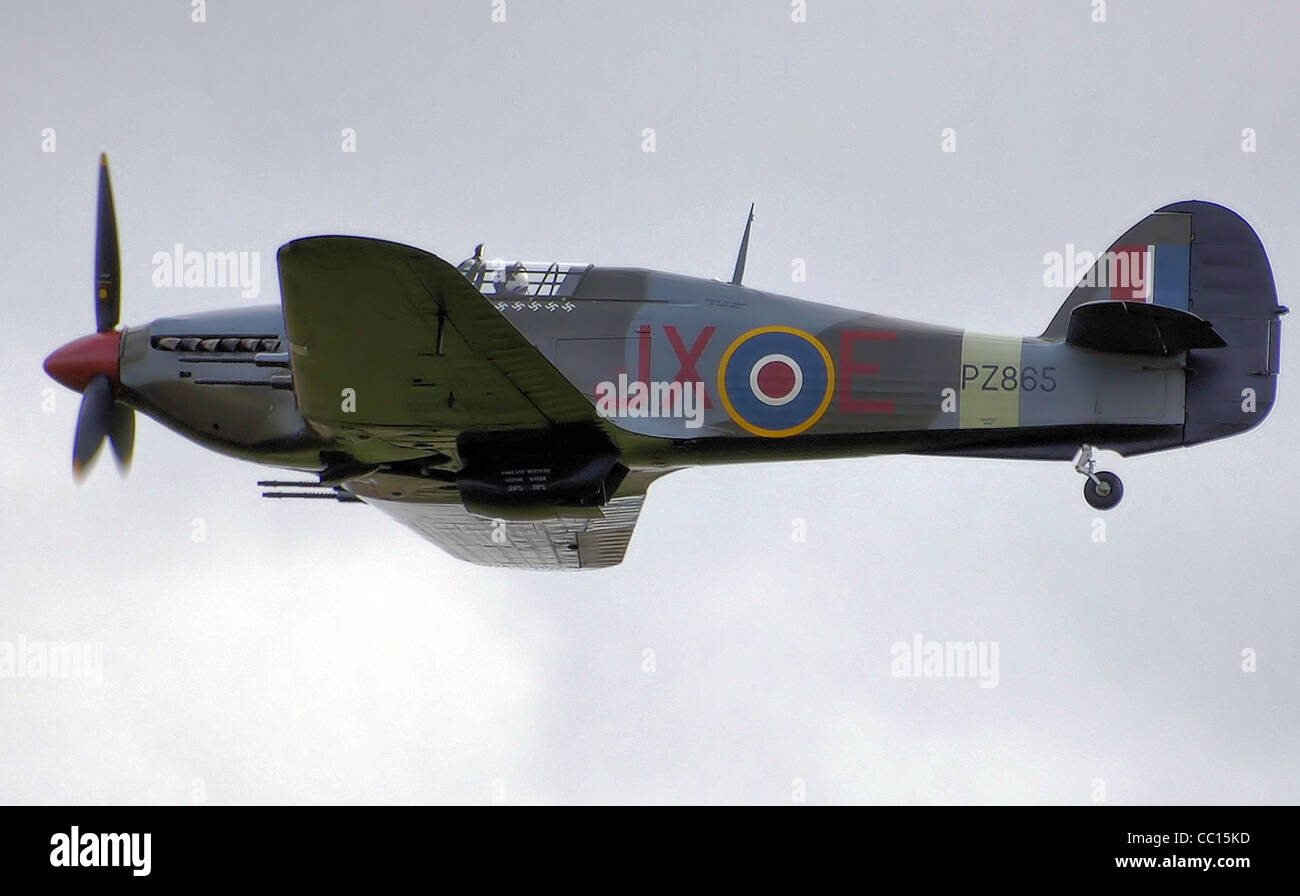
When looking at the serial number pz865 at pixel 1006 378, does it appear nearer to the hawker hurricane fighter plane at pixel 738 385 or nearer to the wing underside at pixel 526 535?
the hawker hurricane fighter plane at pixel 738 385

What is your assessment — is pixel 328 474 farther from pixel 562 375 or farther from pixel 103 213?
pixel 103 213

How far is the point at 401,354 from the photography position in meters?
12.3

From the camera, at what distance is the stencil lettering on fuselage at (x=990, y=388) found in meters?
13.7

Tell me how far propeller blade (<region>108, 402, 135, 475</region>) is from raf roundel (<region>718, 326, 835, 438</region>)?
6100 millimetres

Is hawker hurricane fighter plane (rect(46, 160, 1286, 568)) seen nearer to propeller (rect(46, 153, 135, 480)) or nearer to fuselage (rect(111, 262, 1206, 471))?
fuselage (rect(111, 262, 1206, 471))

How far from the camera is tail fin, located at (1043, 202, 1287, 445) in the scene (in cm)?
1352

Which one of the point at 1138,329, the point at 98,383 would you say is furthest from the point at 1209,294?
the point at 98,383

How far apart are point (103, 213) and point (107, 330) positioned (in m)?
1.29

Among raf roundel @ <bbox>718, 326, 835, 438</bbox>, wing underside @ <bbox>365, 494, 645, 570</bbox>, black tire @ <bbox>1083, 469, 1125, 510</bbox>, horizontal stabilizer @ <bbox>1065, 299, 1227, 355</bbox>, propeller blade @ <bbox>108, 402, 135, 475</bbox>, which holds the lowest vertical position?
wing underside @ <bbox>365, 494, 645, 570</bbox>

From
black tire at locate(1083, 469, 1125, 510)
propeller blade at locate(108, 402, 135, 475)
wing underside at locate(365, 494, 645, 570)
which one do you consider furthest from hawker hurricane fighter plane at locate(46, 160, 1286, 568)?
wing underside at locate(365, 494, 645, 570)

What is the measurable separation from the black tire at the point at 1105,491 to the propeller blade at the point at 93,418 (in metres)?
9.30

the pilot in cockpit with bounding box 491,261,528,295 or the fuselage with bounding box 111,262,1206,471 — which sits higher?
the pilot in cockpit with bounding box 491,261,528,295

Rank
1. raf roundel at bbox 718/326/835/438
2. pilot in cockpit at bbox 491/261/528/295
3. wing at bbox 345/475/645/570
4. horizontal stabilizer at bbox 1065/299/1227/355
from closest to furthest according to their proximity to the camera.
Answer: horizontal stabilizer at bbox 1065/299/1227/355
raf roundel at bbox 718/326/835/438
pilot in cockpit at bbox 491/261/528/295
wing at bbox 345/475/645/570

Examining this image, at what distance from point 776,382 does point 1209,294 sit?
4187 millimetres
